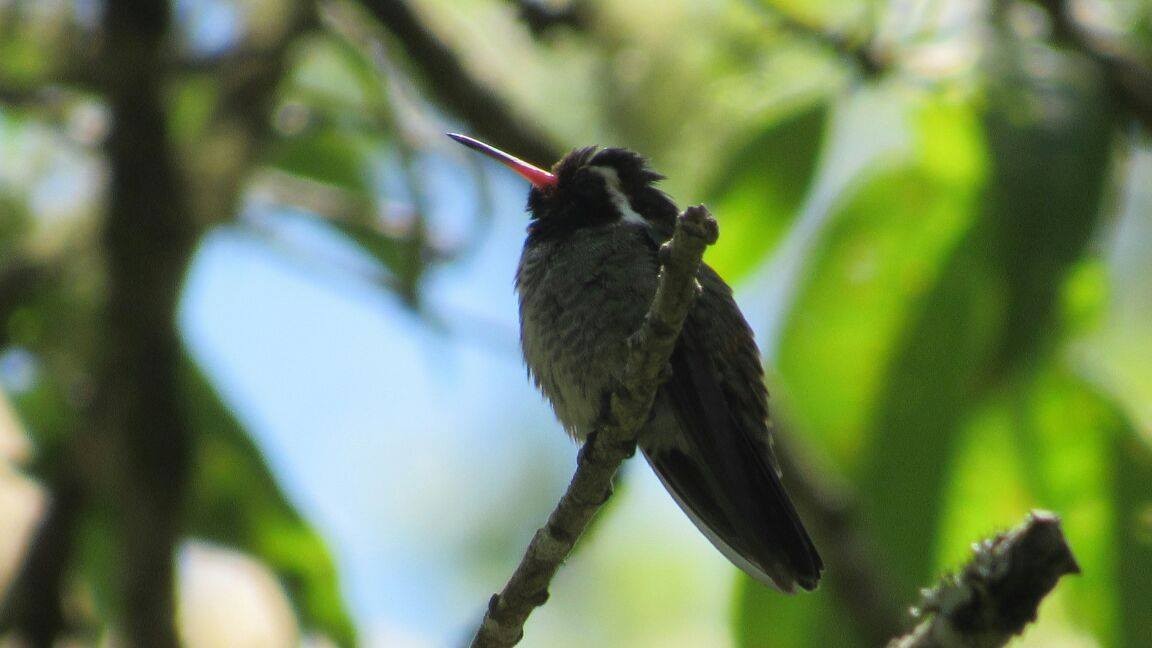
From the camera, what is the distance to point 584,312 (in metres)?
3.55

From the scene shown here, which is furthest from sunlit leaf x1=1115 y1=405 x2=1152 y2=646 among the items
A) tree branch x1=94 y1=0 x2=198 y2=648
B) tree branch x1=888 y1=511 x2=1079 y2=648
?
tree branch x1=94 y1=0 x2=198 y2=648

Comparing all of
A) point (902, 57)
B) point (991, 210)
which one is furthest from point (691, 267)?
point (902, 57)

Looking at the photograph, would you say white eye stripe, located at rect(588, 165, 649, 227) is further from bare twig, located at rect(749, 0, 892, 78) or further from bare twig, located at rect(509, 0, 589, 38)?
bare twig, located at rect(509, 0, 589, 38)

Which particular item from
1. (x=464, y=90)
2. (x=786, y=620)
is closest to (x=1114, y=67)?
(x=786, y=620)

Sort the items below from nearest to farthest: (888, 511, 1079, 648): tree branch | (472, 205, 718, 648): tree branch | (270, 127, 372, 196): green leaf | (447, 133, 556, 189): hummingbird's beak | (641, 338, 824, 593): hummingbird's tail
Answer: (888, 511, 1079, 648): tree branch, (472, 205, 718, 648): tree branch, (641, 338, 824, 593): hummingbird's tail, (447, 133, 556, 189): hummingbird's beak, (270, 127, 372, 196): green leaf

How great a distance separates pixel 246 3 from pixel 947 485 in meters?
3.40

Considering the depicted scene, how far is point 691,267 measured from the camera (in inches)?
89.4

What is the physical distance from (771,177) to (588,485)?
6.65ft

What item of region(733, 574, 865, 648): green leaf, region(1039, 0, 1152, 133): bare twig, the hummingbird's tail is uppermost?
region(1039, 0, 1152, 133): bare twig

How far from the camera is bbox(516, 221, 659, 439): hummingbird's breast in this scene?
3.50 meters

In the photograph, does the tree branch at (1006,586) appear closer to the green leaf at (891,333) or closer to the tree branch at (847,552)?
the green leaf at (891,333)

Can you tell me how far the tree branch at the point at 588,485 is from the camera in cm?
245

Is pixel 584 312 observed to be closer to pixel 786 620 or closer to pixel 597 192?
pixel 597 192

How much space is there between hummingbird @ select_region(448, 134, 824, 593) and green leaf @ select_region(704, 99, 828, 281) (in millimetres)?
329
